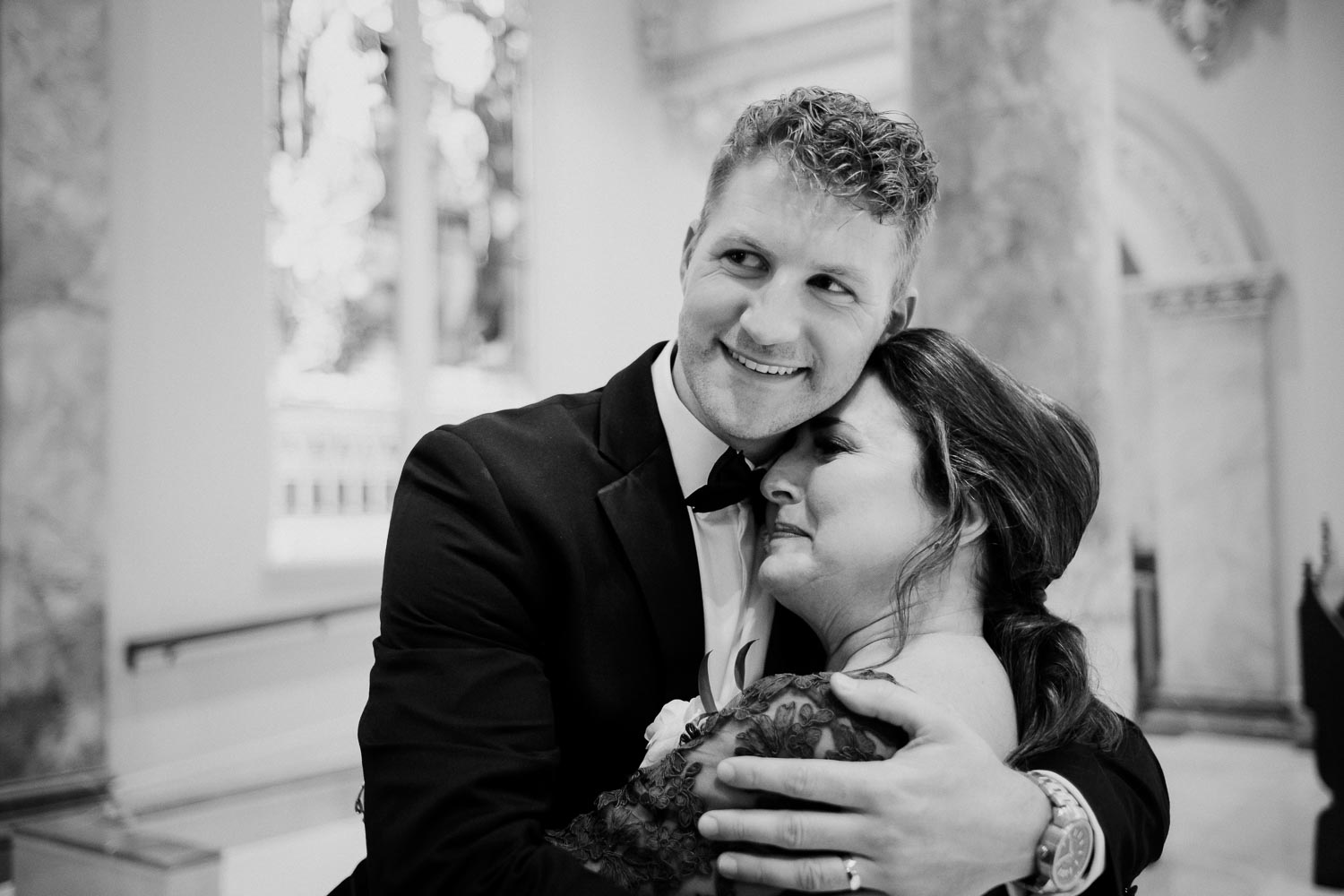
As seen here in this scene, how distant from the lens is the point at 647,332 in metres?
10.4

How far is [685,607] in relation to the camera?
191 centimetres

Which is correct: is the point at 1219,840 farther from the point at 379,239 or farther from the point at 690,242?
the point at 379,239

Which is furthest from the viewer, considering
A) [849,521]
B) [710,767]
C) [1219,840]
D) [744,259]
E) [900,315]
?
[1219,840]

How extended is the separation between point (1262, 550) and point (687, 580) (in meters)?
7.60

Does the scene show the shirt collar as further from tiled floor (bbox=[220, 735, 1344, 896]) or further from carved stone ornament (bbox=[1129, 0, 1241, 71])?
carved stone ornament (bbox=[1129, 0, 1241, 71])

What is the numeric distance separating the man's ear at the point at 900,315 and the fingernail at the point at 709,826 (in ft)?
3.03

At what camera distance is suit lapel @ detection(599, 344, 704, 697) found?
1.89 metres

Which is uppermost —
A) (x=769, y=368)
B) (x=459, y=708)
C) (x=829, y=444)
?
(x=769, y=368)

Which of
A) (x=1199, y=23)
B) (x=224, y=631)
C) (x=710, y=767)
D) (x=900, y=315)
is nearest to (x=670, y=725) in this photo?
(x=710, y=767)

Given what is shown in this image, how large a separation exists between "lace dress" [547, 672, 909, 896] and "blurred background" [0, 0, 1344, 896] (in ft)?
7.08

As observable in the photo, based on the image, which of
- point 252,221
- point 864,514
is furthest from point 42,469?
point 864,514

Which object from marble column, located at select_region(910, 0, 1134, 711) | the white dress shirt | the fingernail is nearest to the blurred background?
marble column, located at select_region(910, 0, 1134, 711)

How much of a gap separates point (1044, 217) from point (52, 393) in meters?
4.38

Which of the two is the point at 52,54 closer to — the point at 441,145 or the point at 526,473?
the point at 441,145
